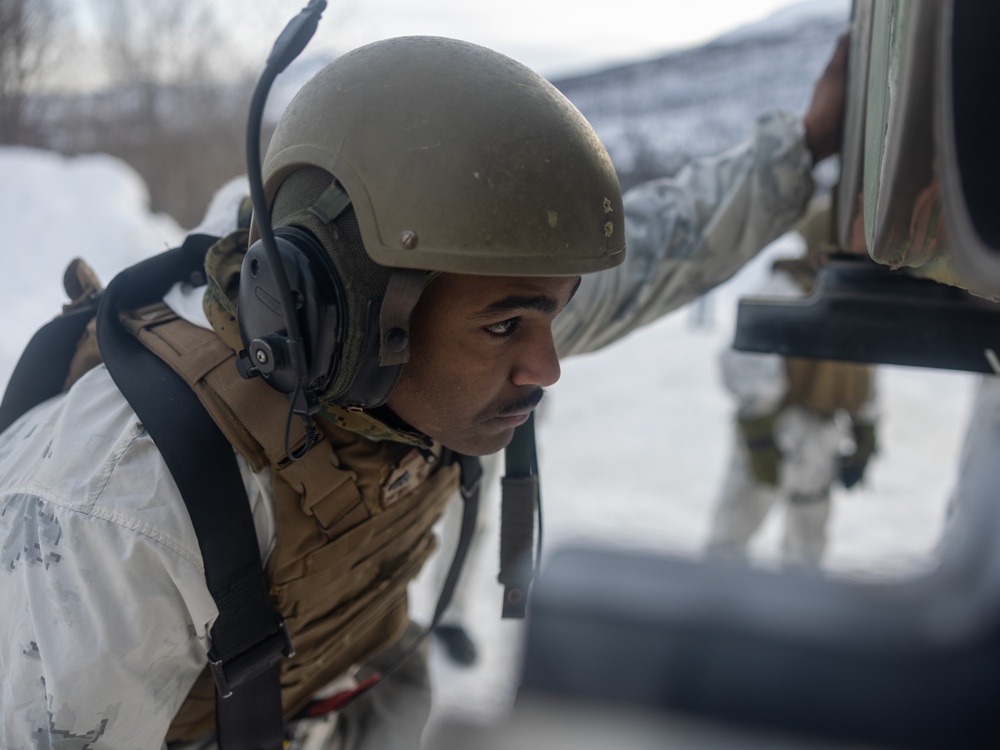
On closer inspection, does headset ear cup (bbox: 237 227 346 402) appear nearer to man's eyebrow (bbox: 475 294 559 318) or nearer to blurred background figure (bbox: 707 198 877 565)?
man's eyebrow (bbox: 475 294 559 318)

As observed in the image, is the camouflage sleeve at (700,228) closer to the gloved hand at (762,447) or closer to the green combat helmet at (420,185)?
the green combat helmet at (420,185)

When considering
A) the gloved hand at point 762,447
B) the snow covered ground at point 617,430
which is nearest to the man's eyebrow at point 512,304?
the snow covered ground at point 617,430

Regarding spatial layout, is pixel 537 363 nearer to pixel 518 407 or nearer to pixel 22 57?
pixel 518 407

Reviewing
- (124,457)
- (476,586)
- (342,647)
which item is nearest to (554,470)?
(476,586)

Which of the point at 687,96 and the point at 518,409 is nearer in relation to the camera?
the point at 518,409

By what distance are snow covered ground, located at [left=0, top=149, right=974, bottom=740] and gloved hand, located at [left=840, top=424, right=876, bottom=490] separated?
39 cm

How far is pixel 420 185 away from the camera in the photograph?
120cm

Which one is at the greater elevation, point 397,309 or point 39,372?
point 397,309

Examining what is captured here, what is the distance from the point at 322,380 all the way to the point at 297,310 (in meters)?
0.11

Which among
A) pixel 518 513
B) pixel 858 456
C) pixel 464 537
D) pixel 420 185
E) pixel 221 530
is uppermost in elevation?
pixel 420 185

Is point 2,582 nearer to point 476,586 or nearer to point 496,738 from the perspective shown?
point 496,738

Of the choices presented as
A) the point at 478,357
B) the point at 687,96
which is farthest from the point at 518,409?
the point at 687,96

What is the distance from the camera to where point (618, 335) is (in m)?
1.99

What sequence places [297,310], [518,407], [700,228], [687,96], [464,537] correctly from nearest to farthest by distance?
[297,310], [518,407], [464,537], [700,228], [687,96]
